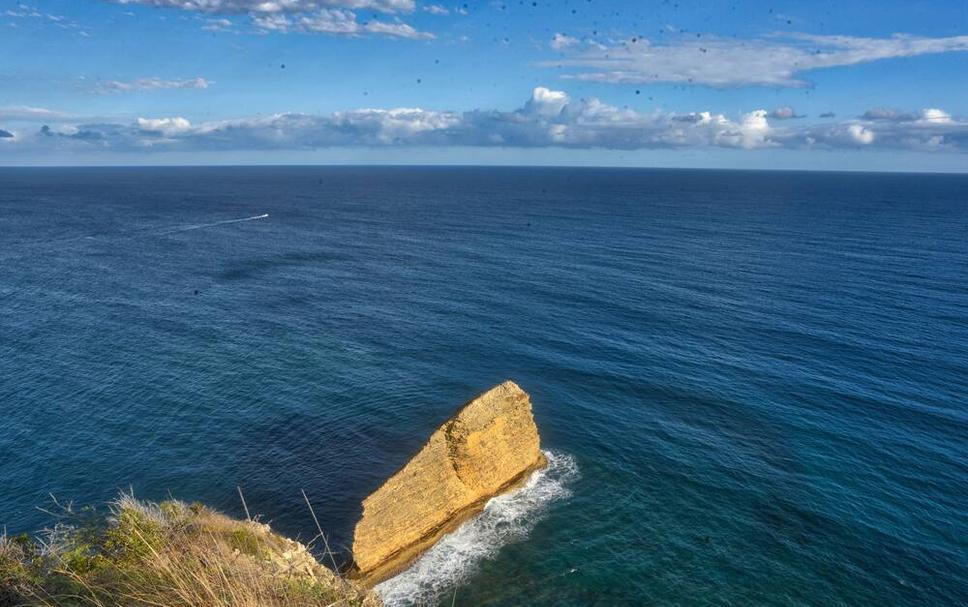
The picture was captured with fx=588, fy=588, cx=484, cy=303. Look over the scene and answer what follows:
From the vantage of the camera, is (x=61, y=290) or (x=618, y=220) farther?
(x=618, y=220)

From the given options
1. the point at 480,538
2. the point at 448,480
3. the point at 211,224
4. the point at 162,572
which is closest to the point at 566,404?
the point at 448,480

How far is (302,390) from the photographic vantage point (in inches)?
2549

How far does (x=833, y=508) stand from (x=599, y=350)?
32.9 m

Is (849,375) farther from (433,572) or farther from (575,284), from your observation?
(433,572)

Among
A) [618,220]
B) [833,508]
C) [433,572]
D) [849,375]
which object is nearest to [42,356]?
[433,572]

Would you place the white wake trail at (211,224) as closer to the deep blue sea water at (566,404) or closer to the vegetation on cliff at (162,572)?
the deep blue sea water at (566,404)

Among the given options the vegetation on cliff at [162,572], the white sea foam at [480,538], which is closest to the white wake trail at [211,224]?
the white sea foam at [480,538]

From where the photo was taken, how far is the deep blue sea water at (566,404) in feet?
136

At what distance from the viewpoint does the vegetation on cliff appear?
1478 centimetres

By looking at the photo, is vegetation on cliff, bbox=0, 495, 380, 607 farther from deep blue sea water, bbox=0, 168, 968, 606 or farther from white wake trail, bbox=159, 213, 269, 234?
white wake trail, bbox=159, 213, 269, 234

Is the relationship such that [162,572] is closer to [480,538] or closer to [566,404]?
[480,538]

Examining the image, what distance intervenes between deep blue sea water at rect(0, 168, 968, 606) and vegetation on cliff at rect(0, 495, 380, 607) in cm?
1511

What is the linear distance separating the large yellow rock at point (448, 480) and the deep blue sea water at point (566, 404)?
2351 millimetres

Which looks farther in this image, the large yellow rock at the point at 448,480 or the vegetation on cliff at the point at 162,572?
the large yellow rock at the point at 448,480
